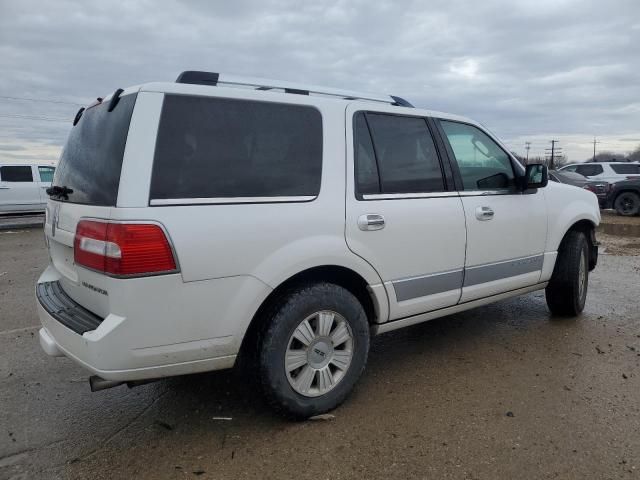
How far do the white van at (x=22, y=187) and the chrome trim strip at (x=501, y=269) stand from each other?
1419 centimetres

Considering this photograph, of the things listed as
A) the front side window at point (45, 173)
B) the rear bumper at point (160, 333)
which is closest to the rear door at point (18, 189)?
the front side window at point (45, 173)

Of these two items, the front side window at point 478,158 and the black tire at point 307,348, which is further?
the front side window at point 478,158

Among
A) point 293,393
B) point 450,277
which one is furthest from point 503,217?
point 293,393

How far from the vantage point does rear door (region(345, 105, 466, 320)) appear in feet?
10.4

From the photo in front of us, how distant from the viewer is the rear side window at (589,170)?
722 inches

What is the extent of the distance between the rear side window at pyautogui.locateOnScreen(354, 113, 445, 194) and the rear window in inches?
54.1

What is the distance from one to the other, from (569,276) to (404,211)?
7.61ft

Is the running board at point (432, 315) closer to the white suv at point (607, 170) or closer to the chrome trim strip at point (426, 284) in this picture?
the chrome trim strip at point (426, 284)

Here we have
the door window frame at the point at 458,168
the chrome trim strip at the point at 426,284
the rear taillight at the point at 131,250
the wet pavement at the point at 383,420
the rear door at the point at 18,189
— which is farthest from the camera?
the rear door at the point at 18,189

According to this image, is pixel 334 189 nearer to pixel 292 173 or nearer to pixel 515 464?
pixel 292 173

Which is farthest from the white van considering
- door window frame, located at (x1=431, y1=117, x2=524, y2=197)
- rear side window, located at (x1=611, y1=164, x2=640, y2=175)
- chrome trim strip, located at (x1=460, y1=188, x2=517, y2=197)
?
rear side window, located at (x1=611, y1=164, x2=640, y2=175)

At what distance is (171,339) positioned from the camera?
2.50m

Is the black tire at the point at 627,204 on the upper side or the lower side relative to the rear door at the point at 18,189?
lower

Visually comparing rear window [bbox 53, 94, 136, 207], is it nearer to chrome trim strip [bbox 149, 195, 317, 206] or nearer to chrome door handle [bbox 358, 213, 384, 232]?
chrome trim strip [bbox 149, 195, 317, 206]
